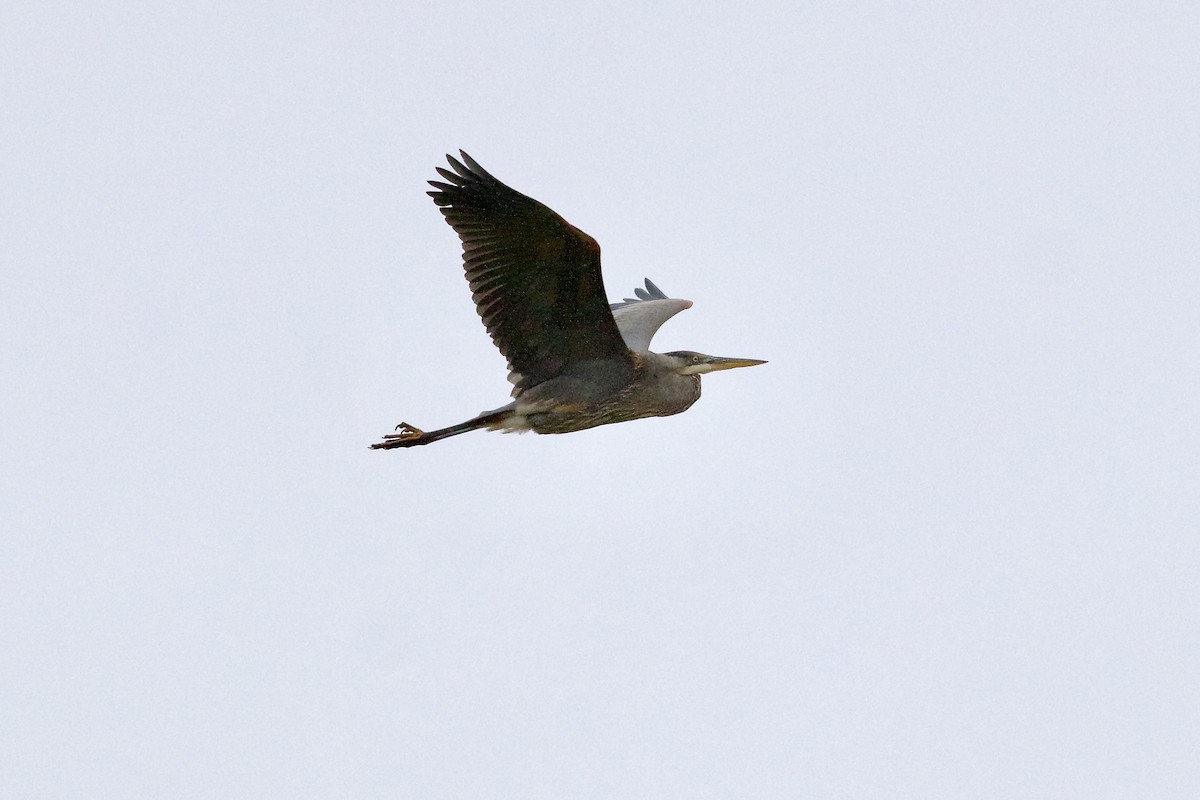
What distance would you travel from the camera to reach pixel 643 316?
13.5 meters

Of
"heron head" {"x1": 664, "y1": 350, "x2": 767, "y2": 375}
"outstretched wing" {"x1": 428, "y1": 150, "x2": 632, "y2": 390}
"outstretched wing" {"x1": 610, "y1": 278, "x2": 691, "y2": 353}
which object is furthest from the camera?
"outstretched wing" {"x1": 610, "y1": 278, "x2": 691, "y2": 353}

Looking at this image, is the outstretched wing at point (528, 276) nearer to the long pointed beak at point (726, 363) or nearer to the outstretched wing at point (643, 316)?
the long pointed beak at point (726, 363)

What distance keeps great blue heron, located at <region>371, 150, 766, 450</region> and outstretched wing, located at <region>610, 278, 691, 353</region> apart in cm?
68

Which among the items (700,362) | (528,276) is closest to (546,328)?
(528,276)

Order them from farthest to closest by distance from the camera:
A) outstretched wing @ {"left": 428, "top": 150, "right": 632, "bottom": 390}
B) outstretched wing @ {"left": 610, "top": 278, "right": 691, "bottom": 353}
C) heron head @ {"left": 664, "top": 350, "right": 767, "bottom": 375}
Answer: outstretched wing @ {"left": 610, "top": 278, "right": 691, "bottom": 353}, heron head @ {"left": 664, "top": 350, "right": 767, "bottom": 375}, outstretched wing @ {"left": 428, "top": 150, "right": 632, "bottom": 390}

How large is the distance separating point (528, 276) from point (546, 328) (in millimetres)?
491

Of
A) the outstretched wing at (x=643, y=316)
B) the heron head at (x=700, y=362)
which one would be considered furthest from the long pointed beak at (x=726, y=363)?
the outstretched wing at (x=643, y=316)

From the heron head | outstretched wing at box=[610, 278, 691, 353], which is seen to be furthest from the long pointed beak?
outstretched wing at box=[610, 278, 691, 353]

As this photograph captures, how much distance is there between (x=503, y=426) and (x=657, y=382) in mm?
1083

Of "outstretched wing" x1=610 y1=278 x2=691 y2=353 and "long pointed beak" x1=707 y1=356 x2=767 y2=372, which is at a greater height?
"outstretched wing" x1=610 y1=278 x2=691 y2=353

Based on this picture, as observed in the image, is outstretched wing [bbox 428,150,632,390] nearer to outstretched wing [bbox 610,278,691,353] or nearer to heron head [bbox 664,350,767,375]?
heron head [bbox 664,350,767,375]

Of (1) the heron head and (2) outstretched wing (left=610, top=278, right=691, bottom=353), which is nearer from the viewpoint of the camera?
(1) the heron head

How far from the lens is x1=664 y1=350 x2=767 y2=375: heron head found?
11.9 metres

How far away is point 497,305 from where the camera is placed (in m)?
11.0
